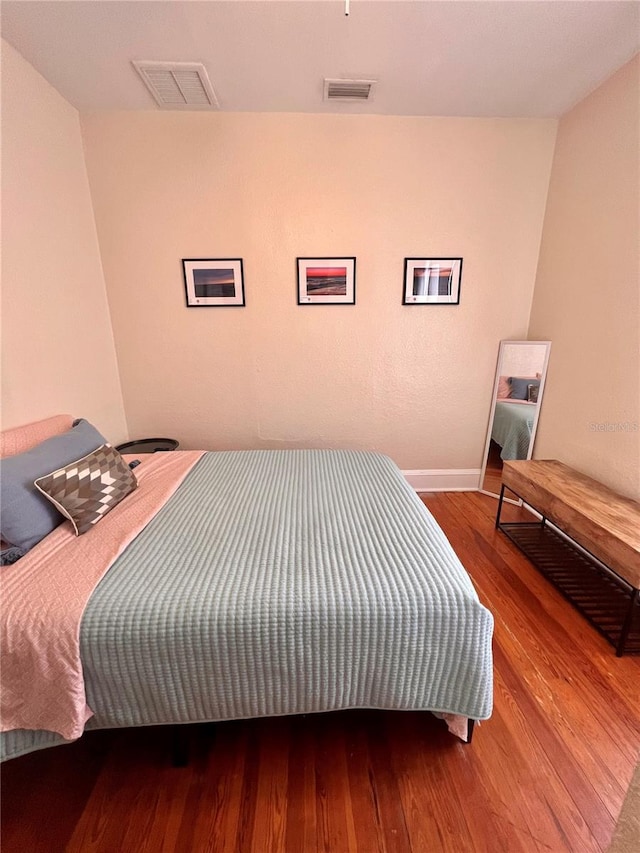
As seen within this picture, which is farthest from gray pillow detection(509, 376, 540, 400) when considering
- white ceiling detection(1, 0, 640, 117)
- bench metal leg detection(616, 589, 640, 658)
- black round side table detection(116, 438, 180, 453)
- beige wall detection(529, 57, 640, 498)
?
black round side table detection(116, 438, 180, 453)

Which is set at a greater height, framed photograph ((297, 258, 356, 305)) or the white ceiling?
the white ceiling

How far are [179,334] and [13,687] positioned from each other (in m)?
2.17

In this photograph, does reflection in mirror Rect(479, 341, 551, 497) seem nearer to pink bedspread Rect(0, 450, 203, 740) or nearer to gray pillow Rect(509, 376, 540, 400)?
gray pillow Rect(509, 376, 540, 400)

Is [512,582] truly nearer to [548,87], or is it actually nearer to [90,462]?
[90,462]

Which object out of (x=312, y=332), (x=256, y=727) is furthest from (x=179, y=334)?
(x=256, y=727)

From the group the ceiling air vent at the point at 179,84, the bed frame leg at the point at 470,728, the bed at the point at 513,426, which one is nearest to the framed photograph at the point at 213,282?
the ceiling air vent at the point at 179,84

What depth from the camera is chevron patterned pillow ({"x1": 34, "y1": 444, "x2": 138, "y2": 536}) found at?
138 cm

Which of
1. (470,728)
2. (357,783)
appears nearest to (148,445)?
(357,783)

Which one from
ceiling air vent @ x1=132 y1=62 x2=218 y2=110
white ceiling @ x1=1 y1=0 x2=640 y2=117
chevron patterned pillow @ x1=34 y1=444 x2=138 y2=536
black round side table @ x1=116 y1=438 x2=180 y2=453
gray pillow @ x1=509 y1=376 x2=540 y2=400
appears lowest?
black round side table @ x1=116 y1=438 x2=180 y2=453

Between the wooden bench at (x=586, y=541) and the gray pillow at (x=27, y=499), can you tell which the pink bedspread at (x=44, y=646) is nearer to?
the gray pillow at (x=27, y=499)

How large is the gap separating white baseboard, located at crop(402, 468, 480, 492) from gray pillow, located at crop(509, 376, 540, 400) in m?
0.70

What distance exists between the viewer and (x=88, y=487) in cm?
148

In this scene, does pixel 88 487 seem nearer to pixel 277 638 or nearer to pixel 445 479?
pixel 277 638

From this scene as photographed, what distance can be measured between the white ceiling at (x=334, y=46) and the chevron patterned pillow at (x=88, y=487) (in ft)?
6.58
